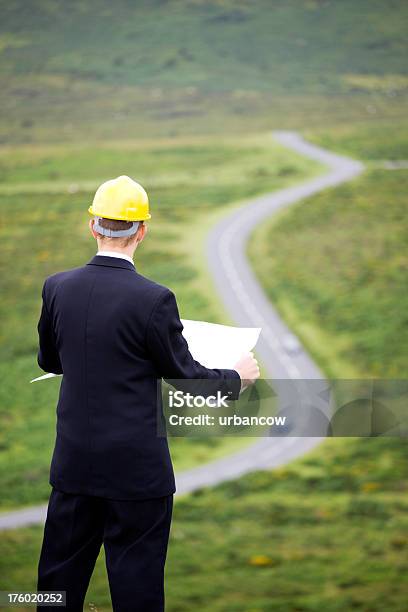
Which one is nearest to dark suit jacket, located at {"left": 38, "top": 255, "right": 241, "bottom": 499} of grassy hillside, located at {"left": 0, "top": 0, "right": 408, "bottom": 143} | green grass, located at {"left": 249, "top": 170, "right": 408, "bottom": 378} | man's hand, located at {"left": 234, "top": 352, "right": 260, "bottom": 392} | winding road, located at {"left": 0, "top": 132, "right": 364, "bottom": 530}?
man's hand, located at {"left": 234, "top": 352, "right": 260, "bottom": 392}

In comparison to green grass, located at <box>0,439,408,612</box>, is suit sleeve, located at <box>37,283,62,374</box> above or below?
above

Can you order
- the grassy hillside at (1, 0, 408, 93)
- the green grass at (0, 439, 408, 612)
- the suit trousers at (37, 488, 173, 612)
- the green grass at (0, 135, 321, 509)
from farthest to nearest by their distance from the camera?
the grassy hillside at (1, 0, 408, 93) → the green grass at (0, 135, 321, 509) → the green grass at (0, 439, 408, 612) → the suit trousers at (37, 488, 173, 612)

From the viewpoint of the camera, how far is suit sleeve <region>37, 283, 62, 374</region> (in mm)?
3851

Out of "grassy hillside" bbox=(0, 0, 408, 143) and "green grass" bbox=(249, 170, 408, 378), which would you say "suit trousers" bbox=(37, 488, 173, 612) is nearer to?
"green grass" bbox=(249, 170, 408, 378)

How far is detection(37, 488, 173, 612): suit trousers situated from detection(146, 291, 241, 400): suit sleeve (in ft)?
1.62

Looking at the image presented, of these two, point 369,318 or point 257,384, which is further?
point 369,318

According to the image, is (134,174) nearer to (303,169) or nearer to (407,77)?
(303,169)

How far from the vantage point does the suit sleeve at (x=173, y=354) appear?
3.52 meters

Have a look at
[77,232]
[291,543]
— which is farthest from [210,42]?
[291,543]

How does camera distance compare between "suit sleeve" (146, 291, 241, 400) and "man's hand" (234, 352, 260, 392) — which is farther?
"man's hand" (234, 352, 260, 392)

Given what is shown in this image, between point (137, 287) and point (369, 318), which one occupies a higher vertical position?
point (137, 287)

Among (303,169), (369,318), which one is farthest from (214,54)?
(369,318)

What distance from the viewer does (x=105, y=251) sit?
3.71 metres

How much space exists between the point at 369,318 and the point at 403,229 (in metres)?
9.56
